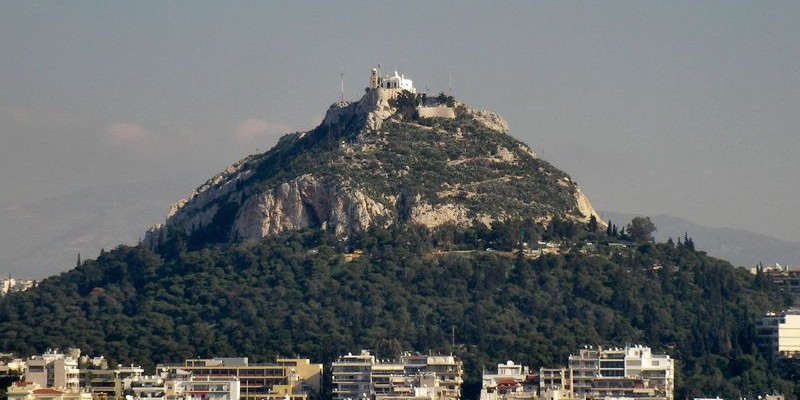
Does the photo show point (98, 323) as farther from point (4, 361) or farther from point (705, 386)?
point (705, 386)

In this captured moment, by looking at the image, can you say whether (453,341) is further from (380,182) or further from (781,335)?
(380,182)

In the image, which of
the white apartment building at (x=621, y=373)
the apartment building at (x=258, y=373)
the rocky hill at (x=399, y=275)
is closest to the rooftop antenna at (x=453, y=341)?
the rocky hill at (x=399, y=275)

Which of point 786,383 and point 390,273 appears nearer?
point 786,383

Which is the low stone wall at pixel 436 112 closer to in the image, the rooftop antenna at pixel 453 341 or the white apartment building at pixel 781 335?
Answer: the rooftop antenna at pixel 453 341

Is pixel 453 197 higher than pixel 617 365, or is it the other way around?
pixel 453 197

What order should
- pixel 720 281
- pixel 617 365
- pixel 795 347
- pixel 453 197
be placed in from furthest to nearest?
1. pixel 453 197
2. pixel 720 281
3. pixel 795 347
4. pixel 617 365

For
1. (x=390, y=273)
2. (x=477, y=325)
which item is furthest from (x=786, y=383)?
(x=390, y=273)
